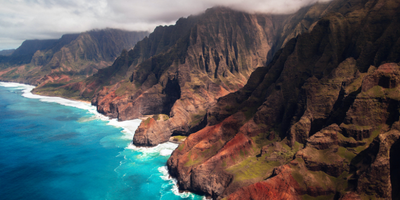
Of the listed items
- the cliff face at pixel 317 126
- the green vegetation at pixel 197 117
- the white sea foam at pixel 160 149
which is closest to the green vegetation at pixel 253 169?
the cliff face at pixel 317 126

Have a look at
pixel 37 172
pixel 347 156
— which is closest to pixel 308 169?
pixel 347 156

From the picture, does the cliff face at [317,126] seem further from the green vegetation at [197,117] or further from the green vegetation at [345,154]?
the green vegetation at [197,117]

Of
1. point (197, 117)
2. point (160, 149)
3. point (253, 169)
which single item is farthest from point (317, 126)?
point (197, 117)

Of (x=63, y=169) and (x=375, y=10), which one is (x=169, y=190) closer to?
(x=63, y=169)

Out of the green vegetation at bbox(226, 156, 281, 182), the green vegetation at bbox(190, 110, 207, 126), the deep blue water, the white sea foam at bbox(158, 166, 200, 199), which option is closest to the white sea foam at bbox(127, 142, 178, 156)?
the deep blue water

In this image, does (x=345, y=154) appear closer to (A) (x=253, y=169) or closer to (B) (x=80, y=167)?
(A) (x=253, y=169)

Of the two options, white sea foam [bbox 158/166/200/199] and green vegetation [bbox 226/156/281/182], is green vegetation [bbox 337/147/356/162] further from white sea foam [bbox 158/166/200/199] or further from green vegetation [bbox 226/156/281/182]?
white sea foam [bbox 158/166/200/199]

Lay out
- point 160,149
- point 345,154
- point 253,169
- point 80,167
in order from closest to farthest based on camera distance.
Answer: point 345,154 → point 253,169 → point 80,167 → point 160,149
